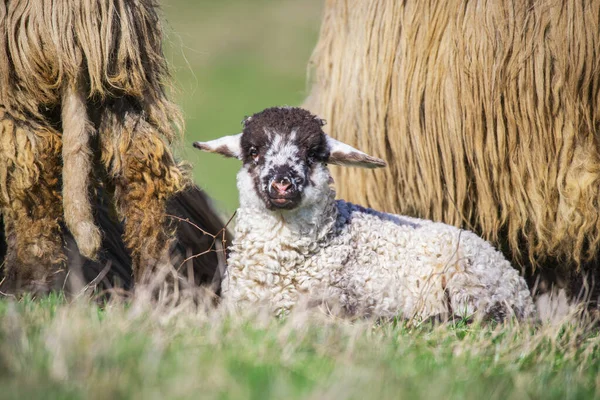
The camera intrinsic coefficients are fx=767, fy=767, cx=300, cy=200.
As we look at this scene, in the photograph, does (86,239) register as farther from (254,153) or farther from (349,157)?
(349,157)

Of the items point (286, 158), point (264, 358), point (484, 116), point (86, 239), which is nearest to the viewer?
point (264, 358)

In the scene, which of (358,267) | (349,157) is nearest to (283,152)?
(349,157)

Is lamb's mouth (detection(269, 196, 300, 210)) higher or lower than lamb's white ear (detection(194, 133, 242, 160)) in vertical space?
lower

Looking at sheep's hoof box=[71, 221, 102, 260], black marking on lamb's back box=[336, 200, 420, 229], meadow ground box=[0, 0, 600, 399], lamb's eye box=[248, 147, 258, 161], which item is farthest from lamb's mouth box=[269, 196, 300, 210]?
sheep's hoof box=[71, 221, 102, 260]

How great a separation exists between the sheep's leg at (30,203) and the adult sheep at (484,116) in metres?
2.29

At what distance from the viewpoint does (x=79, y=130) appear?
385 centimetres

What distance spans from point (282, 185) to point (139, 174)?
0.76 metres

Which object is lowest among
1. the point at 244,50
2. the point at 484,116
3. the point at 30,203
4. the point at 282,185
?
the point at 30,203

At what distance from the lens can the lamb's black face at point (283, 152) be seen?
4.21 meters

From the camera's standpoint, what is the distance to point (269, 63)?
31.8 meters

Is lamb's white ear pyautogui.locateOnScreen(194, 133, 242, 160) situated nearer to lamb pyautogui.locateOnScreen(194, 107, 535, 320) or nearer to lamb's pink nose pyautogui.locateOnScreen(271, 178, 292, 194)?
lamb pyautogui.locateOnScreen(194, 107, 535, 320)

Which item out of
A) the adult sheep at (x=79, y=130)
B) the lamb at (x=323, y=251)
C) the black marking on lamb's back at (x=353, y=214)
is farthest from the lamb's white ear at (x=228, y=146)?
the black marking on lamb's back at (x=353, y=214)

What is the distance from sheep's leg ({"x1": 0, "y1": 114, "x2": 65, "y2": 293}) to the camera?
12.5 feet

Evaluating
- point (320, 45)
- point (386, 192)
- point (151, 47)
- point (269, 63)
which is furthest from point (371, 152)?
point (269, 63)
